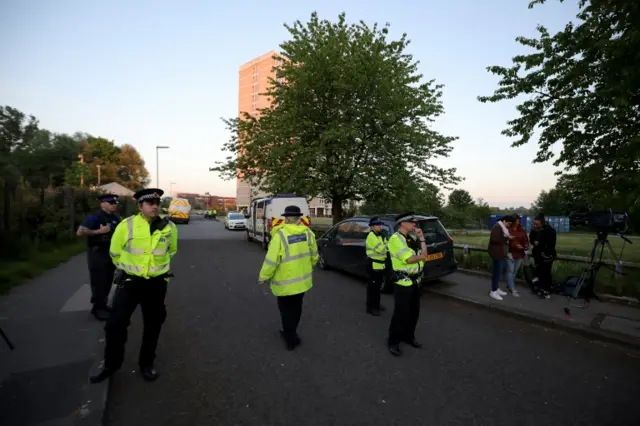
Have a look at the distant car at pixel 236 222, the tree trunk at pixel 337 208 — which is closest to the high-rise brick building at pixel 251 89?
the distant car at pixel 236 222

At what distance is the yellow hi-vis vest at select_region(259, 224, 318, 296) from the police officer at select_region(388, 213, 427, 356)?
1037 mm

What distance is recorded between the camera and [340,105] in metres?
16.2

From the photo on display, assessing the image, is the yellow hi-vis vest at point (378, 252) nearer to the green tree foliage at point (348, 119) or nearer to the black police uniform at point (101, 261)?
the black police uniform at point (101, 261)

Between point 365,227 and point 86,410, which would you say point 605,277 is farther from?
point 86,410

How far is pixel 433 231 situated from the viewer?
7.41 m

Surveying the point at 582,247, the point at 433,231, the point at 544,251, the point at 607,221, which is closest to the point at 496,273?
the point at 544,251

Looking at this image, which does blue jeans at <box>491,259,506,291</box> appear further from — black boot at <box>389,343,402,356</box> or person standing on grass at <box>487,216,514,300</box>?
black boot at <box>389,343,402,356</box>

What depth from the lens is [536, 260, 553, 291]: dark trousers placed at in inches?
283

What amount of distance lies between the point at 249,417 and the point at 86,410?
1.32 m

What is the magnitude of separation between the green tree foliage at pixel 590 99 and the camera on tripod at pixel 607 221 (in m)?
2.07

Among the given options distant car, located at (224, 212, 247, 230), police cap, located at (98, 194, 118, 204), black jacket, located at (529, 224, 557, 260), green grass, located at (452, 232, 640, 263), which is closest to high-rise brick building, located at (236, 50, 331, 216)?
distant car, located at (224, 212, 247, 230)

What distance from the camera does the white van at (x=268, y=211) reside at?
1431 centimetres

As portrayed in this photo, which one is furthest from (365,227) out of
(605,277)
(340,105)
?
(340,105)

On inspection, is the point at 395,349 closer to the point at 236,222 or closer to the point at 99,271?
the point at 99,271
